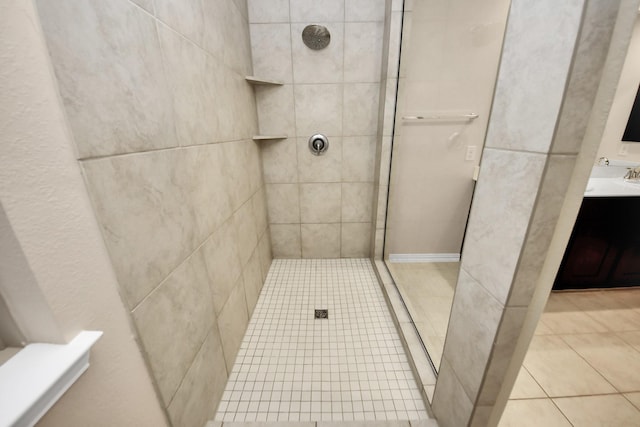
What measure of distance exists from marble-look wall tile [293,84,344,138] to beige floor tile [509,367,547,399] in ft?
6.09

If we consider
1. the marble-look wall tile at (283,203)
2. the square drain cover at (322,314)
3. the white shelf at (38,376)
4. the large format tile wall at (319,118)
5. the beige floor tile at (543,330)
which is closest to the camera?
the white shelf at (38,376)

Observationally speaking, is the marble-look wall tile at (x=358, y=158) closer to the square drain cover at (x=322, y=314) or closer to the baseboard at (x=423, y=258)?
the baseboard at (x=423, y=258)

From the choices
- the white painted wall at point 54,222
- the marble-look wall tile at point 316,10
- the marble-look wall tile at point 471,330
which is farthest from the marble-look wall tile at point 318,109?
the white painted wall at point 54,222

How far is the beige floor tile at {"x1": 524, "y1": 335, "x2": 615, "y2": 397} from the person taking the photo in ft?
4.01

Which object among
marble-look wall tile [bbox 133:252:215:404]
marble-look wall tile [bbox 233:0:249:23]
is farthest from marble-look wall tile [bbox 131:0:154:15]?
marble-look wall tile [bbox 233:0:249:23]

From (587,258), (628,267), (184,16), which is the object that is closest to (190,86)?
(184,16)

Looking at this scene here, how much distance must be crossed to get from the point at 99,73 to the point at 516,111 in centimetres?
94

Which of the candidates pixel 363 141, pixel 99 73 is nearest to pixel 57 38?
pixel 99 73

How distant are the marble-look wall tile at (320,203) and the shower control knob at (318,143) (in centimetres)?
30

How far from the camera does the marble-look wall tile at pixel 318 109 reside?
189 cm

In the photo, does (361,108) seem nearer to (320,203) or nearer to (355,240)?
(320,203)

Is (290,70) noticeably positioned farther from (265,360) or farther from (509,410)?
(509,410)

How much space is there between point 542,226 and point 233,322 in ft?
4.38

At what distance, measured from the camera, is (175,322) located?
0.80 m
